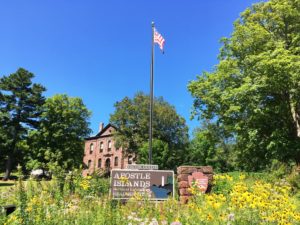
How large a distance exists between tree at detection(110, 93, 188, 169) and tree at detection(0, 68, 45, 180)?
1093 cm

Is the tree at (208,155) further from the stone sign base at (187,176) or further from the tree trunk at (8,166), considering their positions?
the stone sign base at (187,176)

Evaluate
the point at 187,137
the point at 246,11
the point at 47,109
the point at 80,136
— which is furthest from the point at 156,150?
the point at 246,11

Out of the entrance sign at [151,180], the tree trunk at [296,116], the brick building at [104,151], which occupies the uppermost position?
the brick building at [104,151]

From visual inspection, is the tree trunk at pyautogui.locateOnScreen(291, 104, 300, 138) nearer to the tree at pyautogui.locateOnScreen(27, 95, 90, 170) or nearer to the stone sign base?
the stone sign base

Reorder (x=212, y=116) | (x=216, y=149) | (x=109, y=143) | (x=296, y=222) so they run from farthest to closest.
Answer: (x=109, y=143)
(x=216, y=149)
(x=212, y=116)
(x=296, y=222)

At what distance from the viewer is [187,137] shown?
4534cm

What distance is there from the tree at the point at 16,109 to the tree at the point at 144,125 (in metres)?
10.9

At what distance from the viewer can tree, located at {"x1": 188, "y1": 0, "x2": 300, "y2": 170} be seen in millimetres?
19109

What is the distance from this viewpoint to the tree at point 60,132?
4194cm

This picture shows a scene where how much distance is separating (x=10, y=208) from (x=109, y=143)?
55.3 metres

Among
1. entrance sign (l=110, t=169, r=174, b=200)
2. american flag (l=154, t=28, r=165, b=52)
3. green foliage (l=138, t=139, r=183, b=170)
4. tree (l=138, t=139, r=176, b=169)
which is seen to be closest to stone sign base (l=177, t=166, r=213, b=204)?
entrance sign (l=110, t=169, r=174, b=200)

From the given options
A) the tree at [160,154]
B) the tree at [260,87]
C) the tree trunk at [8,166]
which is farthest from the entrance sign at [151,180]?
the tree trunk at [8,166]

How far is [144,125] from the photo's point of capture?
42.7 meters

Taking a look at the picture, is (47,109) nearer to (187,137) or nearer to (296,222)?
(187,137)
